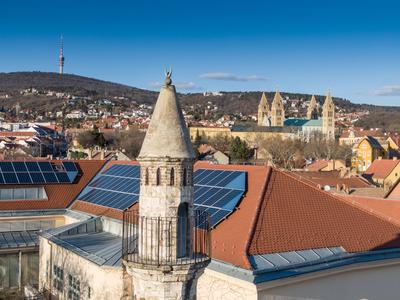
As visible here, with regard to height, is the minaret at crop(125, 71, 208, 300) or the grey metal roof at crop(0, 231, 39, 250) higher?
the minaret at crop(125, 71, 208, 300)

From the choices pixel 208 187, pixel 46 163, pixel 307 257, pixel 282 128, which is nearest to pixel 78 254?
pixel 208 187

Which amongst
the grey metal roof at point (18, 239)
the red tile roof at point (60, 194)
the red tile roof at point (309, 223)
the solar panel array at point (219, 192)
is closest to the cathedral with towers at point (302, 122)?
the red tile roof at point (60, 194)

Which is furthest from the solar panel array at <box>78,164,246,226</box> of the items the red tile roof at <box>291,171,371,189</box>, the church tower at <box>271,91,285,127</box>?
the church tower at <box>271,91,285,127</box>

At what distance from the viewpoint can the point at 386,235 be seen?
21891 mm

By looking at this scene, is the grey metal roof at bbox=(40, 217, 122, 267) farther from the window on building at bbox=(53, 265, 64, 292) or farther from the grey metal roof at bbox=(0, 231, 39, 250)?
the grey metal roof at bbox=(0, 231, 39, 250)

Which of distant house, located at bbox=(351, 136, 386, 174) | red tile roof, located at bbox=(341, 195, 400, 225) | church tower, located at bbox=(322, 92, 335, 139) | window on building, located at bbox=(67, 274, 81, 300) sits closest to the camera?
window on building, located at bbox=(67, 274, 81, 300)

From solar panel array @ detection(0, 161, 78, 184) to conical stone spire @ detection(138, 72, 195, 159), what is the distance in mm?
21716

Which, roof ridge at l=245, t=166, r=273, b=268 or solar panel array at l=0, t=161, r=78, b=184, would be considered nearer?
roof ridge at l=245, t=166, r=273, b=268

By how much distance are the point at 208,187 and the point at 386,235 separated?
24.2 feet

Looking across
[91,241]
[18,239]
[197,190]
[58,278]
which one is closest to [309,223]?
[197,190]

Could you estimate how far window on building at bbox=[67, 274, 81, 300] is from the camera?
74.4 ft

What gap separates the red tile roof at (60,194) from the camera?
1240 inches

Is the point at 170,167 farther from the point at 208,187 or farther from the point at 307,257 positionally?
the point at 208,187

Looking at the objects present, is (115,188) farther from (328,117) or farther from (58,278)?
(328,117)
